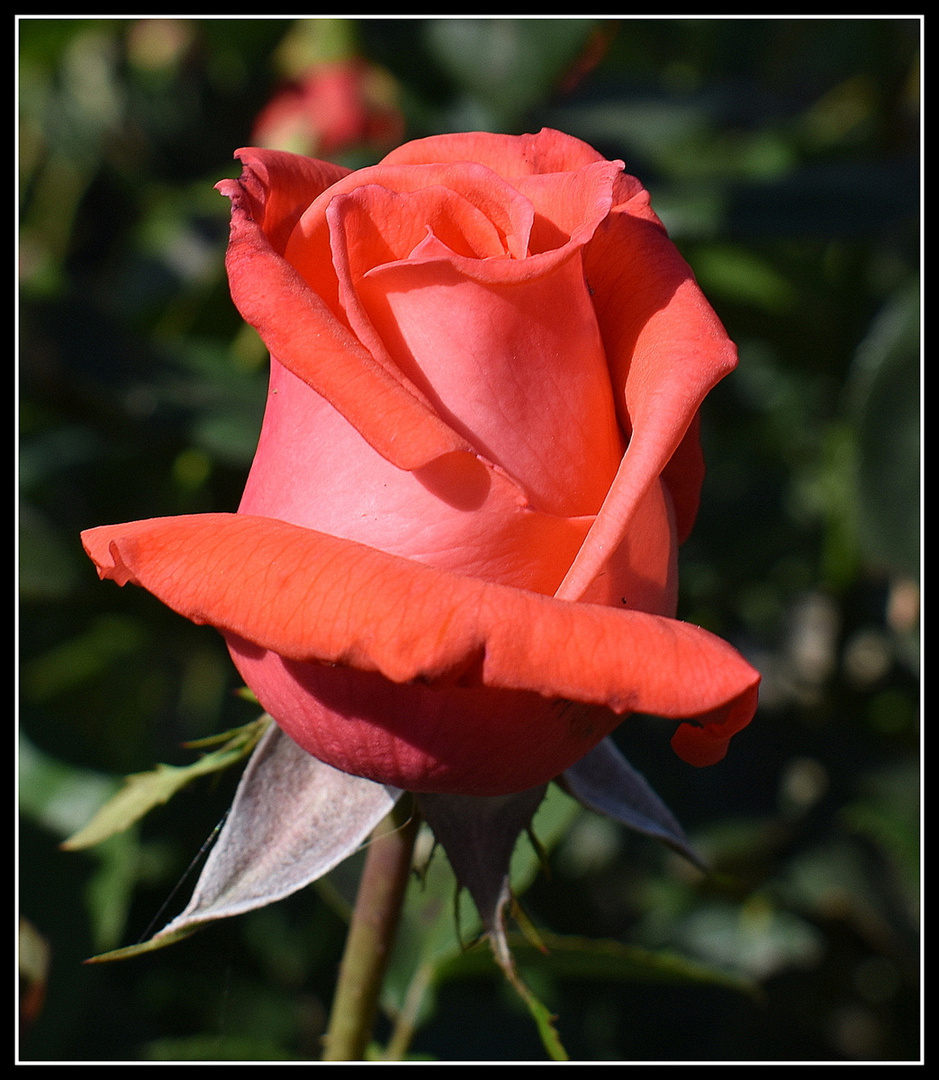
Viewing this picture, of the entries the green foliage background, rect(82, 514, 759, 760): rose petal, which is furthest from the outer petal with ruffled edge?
the green foliage background

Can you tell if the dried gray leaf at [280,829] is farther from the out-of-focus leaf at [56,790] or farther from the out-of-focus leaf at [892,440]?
the out-of-focus leaf at [892,440]

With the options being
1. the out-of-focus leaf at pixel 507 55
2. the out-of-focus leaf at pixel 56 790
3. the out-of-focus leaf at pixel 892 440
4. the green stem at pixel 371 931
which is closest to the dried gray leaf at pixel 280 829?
the green stem at pixel 371 931

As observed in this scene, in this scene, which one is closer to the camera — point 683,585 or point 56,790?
point 56,790

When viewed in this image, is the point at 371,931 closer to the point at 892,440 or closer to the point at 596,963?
the point at 596,963

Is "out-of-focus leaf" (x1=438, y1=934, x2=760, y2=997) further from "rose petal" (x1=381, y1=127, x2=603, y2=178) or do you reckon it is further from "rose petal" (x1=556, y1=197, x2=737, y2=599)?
"rose petal" (x1=381, y1=127, x2=603, y2=178)

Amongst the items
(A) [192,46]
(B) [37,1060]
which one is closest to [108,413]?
(B) [37,1060]

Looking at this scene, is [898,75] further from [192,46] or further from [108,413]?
[108,413]

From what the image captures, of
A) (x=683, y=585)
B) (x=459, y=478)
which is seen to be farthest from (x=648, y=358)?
(x=683, y=585)
